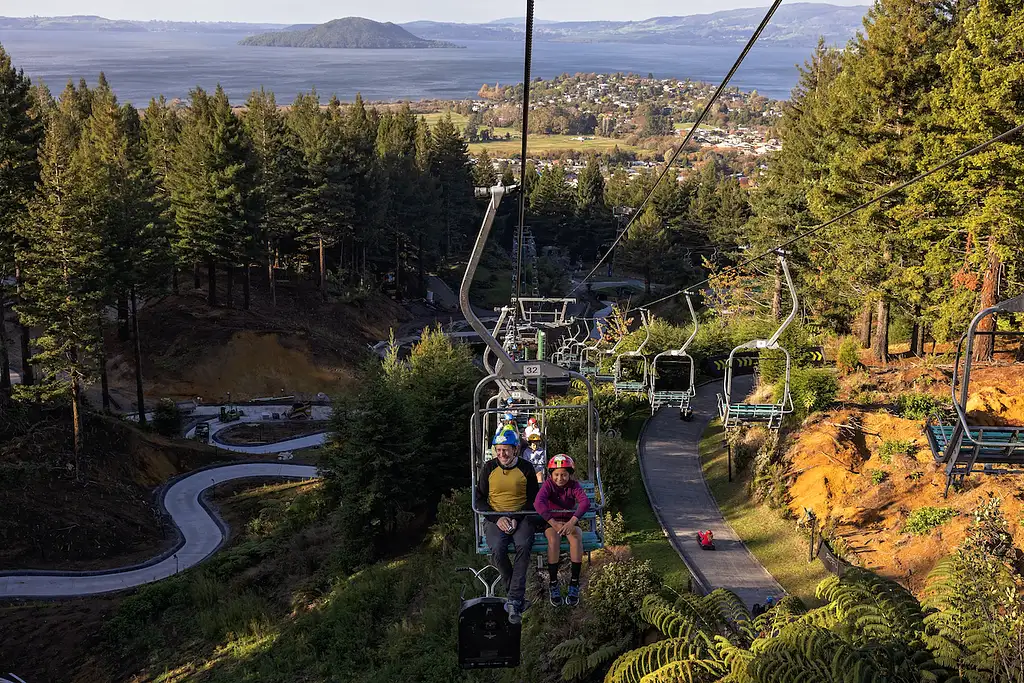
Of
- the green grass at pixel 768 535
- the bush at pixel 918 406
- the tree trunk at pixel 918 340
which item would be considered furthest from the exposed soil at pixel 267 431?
the bush at pixel 918 406

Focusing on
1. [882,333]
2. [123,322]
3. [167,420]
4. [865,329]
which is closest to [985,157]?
[882,333]

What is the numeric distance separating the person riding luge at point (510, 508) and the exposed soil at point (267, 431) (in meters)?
36.4

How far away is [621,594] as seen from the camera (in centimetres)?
1572

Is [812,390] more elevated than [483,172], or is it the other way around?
[812,390]

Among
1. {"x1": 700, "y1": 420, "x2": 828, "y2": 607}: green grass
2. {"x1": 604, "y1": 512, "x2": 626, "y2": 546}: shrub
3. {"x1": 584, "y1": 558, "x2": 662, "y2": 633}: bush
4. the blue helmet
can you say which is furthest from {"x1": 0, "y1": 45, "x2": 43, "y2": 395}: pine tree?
the blue helmet

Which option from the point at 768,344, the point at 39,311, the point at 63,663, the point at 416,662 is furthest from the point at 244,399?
the point at 768,344

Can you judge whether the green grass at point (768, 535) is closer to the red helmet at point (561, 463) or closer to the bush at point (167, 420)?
the red helmet at point (561, 463)

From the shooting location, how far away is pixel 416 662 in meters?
19.4

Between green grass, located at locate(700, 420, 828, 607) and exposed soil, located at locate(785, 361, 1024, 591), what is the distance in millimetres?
835

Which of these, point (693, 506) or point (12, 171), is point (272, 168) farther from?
point (693, 506)

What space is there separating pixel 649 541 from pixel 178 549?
1952cm

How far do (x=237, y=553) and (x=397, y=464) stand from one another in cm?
805

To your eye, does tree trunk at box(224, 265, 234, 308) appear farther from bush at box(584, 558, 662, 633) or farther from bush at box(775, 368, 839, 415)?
bush at box(584, 558, 662, 633)

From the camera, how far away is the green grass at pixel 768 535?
18.9 m
